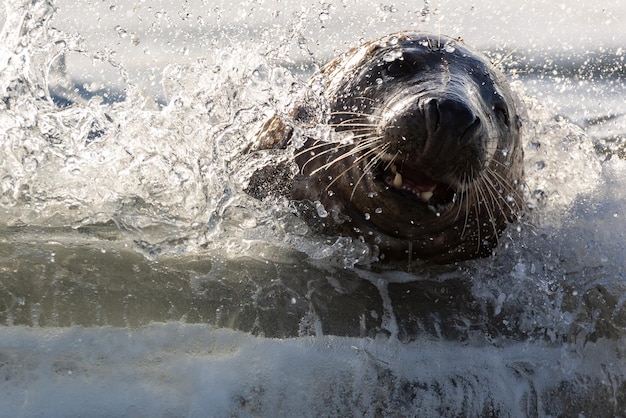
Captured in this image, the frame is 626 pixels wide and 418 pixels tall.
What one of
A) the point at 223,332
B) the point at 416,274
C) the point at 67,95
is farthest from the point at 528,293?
the point at 67,95

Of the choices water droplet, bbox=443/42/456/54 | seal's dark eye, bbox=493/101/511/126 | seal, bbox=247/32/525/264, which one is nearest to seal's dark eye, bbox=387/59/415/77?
seal, bbox=247/32/525/264

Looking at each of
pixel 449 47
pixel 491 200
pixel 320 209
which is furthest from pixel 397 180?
pixel 449 47

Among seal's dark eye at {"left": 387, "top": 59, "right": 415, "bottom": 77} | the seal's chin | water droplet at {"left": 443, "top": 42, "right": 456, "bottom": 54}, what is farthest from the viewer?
→ water droplet at {"left": 443, "top": 42, "right": 456, "bottom": 54}

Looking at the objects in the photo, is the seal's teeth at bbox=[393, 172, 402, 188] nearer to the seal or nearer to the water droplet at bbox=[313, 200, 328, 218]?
the seal

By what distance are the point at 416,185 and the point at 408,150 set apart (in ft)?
0.83

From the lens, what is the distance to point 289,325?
3.32 metres

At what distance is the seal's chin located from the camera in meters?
3.84

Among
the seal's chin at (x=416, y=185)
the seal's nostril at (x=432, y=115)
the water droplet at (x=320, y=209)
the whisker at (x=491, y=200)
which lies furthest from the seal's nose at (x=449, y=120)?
the water droplet at (x=320, y=209)

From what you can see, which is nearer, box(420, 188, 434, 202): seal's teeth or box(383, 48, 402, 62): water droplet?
box(420, 188, 434, 202): seal's teeth

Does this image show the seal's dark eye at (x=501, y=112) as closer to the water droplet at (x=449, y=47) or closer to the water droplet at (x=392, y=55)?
the water droplet at (x=449, y=47)

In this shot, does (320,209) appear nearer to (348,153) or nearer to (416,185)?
(348,153)

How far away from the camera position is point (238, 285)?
11.4 ft

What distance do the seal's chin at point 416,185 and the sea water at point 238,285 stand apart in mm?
377

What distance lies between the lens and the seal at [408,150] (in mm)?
3707
